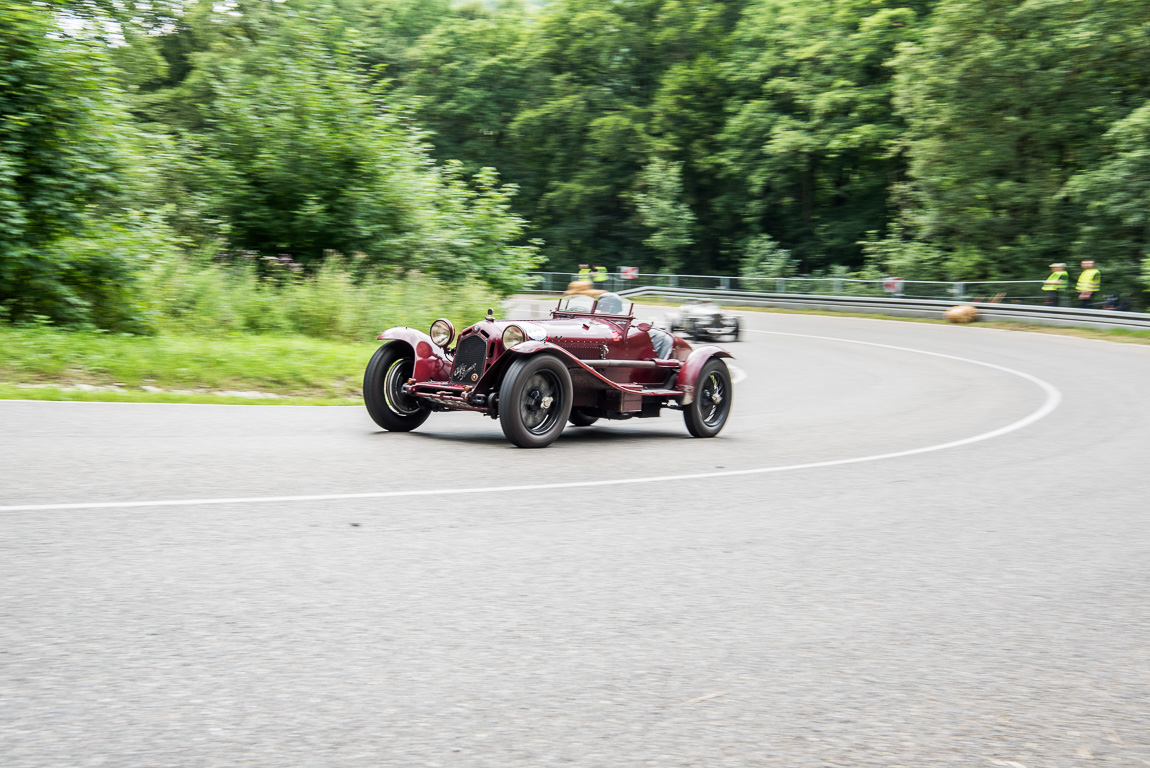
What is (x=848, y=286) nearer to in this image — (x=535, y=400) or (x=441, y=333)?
(x=441, y=333)

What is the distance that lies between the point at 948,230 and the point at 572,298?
113 ft

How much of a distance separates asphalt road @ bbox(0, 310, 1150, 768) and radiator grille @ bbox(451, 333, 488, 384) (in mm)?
822

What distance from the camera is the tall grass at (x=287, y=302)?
1644cm

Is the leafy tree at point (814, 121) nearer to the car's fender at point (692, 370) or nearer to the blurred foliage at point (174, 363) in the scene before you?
the blurred foliage at point (174, 363)

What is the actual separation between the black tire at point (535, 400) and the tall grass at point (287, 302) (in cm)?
756

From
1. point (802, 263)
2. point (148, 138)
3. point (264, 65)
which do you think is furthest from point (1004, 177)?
point (148, 138)

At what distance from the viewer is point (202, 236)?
20.7 meters

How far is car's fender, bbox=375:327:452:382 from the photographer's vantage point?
1042 cm

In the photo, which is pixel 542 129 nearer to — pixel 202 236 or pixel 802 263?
pixel 802 263

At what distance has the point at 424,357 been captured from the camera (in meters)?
10.5

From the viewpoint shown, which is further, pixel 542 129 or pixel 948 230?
pixel 542 129

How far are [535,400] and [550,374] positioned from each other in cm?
29

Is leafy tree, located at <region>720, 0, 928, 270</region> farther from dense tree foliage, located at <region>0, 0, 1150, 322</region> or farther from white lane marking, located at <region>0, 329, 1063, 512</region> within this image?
white lane marking, located at <region>0, 329, 1063, 512</region>

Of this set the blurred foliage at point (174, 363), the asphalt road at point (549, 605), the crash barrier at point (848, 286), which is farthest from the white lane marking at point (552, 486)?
the crash barrier at point (848, 286)
